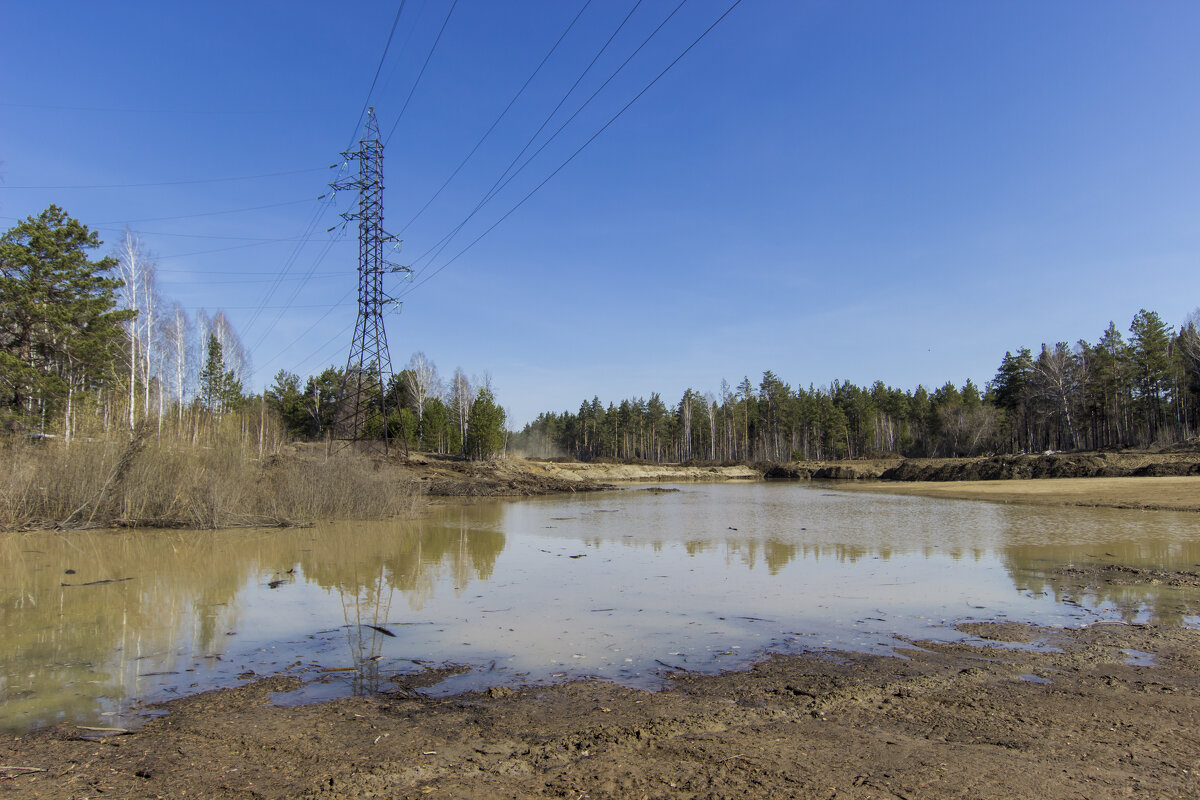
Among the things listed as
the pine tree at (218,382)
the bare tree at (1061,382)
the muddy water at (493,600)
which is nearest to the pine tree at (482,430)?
the pine tree at (218,382)

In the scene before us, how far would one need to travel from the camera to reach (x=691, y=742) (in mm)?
4254

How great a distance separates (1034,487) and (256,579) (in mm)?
37491

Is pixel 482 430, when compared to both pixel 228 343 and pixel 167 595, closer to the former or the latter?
pixel 228 343

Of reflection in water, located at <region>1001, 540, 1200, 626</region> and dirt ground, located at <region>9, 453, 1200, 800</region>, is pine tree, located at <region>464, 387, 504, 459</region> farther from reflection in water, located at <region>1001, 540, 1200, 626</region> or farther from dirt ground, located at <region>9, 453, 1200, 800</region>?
dirt ground, located at <region>9, 453, 1200, 800</region>

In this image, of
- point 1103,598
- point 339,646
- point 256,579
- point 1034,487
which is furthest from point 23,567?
point 1034,487

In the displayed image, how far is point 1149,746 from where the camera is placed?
13.4ft

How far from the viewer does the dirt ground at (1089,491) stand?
24.2 metres

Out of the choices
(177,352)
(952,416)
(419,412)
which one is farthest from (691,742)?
(952,416)

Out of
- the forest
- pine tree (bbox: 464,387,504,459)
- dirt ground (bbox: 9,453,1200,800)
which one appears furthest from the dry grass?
pine tree (bbox: 464,387,504,459)

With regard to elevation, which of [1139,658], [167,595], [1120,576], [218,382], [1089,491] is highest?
[218,382]

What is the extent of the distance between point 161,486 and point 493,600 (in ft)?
48.1

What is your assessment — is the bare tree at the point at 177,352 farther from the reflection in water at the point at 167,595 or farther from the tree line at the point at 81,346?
the reflection in water at the point at 167,595

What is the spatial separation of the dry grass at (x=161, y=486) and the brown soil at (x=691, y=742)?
15933 mm

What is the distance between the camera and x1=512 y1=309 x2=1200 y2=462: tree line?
6159 centimetres
